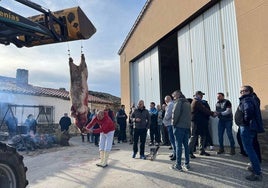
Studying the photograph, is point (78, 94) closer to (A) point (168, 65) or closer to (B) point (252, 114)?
(B) point (252, 114)

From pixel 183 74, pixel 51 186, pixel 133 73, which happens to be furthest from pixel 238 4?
pixel 133 73

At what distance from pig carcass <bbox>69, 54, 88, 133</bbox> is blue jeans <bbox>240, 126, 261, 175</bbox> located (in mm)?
3304

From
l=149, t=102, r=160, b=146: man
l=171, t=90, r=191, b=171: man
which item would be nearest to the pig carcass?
l=171, t=90, r=191, b=171: man

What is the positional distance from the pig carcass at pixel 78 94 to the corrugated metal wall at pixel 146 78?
8866mm

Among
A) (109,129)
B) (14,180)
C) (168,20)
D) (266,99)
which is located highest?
(168,20)

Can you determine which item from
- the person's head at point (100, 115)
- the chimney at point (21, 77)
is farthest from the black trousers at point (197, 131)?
the chimney at point (21, 77)

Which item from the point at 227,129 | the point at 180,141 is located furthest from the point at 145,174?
the point at 227,129

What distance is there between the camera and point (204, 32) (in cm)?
1004

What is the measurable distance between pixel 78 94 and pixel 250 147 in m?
3.65

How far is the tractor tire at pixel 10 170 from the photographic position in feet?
13.3

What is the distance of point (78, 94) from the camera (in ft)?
16.7

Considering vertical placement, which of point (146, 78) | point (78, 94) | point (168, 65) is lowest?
point (78, 94)

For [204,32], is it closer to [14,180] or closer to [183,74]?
[183,74]

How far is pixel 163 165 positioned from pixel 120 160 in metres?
1.65
